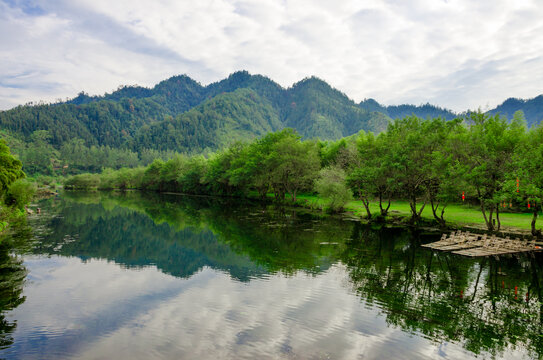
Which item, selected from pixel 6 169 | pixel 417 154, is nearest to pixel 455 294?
pixel 417 154

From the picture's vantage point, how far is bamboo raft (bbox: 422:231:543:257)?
106 feet

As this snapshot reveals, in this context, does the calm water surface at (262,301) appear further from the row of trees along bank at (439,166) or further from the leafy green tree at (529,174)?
the row of trees along bank at (439,166)

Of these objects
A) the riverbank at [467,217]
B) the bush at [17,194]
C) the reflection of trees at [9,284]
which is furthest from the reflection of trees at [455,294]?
the bush at [17,194]

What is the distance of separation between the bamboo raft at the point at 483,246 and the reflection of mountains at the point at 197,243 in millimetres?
11749

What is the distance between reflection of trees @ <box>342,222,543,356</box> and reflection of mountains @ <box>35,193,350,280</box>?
5.33 meters

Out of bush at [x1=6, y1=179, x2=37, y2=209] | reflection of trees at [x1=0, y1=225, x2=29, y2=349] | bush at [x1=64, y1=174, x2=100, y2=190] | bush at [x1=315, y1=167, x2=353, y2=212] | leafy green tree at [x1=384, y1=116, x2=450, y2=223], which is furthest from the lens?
bush at [x1=64, y1=174, x2=100, y2=190]

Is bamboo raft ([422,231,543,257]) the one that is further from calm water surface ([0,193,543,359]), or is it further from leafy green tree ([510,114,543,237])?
leafy green tree ([510,114,543,237])

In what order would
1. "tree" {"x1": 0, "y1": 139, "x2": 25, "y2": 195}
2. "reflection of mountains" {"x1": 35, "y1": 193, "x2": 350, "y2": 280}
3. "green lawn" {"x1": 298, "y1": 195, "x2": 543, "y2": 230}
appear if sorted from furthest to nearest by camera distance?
"green lawn" {"x1": 298, "y1": 195, "x2": 543, "y2": 230} → "tree" {"x1": 0, "y1": 139, "x2": 25, "y2": 195} → "reflection of mountains" {"x1": 35, "y1": 193, "x2": 350, "y2": 280}

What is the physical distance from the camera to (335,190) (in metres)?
61.5

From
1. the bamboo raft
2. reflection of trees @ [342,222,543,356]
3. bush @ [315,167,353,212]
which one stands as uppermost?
bush @ [315,167,353,212]

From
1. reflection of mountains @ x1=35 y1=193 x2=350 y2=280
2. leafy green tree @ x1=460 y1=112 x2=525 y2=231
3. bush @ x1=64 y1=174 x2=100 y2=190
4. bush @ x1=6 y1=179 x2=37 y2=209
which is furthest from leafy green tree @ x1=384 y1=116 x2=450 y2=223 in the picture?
bush @ x1=64 y1=174 x2=100 y2=190

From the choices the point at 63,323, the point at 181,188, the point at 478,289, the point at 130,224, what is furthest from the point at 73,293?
the point at 181,188

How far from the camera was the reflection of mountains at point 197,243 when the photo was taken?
96.1 feet

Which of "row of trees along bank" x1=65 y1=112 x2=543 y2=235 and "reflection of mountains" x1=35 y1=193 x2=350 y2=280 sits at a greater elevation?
"row of trees along bank" x1=65 y1=112 x2=543 y2=235
